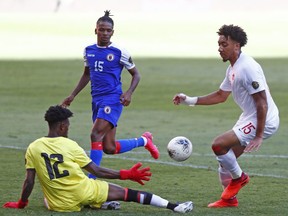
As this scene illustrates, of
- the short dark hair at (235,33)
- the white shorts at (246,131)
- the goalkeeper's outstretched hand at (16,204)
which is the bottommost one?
the goalkeeper's outstretched hand at (16,204)

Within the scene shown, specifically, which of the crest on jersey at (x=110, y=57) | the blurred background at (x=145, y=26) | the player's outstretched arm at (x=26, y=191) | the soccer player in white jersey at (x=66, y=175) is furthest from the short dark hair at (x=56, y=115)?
the blurred background at (x=145, y=26)

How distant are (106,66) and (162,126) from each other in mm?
7748

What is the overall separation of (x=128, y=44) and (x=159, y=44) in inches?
75.3

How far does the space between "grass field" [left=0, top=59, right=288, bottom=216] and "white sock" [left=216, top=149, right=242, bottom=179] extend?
0.38m

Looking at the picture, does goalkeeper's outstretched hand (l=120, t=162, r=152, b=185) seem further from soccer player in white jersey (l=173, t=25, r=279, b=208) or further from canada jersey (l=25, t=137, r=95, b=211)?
soccer player in white jersey (l=173, t=25, r=279, b=208)

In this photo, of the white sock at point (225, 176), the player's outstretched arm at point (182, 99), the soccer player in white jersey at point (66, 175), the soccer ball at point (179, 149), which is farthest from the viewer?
the player's outstretched arm at point (182, 99)

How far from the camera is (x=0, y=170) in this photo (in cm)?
1352

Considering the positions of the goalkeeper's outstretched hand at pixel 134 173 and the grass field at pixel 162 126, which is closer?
the goalkeeper's outstretched hand at pixel 134 173

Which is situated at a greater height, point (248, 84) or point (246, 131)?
point (248, 84)

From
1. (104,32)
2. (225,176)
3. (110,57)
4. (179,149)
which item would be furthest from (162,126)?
(225,176)

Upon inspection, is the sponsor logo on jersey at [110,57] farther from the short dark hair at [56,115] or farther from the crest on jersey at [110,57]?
the short dark hair at [56,115]

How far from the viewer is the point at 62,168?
32.3 feet

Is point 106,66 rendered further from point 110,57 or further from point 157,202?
point 157,202

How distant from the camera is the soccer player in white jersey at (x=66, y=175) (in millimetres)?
9828
